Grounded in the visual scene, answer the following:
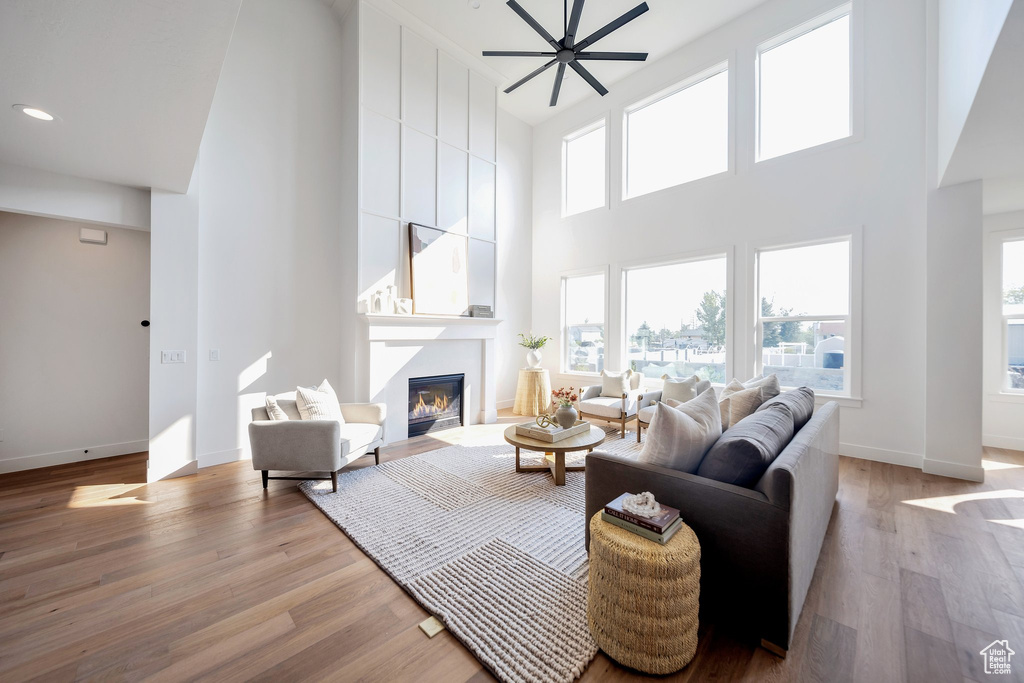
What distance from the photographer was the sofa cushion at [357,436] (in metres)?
3.19

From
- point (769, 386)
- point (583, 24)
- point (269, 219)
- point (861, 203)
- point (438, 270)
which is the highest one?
point (583, 24)

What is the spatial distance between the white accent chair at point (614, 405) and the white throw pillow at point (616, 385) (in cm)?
4

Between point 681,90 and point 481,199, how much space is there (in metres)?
3.08

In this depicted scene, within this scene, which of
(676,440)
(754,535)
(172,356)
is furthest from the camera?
(172,356)

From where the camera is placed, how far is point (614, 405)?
4.62 metres

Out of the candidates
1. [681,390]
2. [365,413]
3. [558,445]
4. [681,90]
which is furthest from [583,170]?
[365,413]

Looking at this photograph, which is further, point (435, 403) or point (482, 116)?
point (482, 116)

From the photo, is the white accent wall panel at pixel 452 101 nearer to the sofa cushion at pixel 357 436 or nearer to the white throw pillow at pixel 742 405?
the sofa cushion at pixel 357 436

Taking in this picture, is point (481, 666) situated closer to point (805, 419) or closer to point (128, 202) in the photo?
point (805, 419)

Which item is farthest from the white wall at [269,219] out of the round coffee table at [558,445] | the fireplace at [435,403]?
the round coffee table at [558,445]

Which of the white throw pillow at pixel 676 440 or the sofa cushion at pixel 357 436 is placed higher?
the white throw pillow at pixel 676 440

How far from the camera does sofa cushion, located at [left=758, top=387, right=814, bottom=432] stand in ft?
7.22

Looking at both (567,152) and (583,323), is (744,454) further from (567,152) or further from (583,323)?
(567,152)

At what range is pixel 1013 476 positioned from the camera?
329 cm
